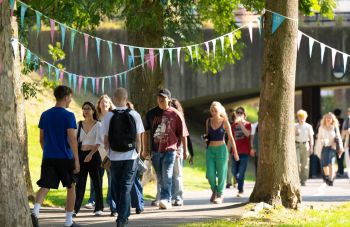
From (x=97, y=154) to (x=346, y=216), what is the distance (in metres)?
3.72

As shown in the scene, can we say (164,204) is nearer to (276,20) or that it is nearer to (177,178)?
(177,178)

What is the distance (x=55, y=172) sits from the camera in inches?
496

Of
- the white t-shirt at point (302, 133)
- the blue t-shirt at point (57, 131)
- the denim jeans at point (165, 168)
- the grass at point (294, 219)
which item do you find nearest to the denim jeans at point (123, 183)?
the blue t-shirt at point (57, 131)

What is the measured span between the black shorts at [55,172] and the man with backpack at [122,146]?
0.56 m

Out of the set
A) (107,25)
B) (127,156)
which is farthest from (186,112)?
(127,156)

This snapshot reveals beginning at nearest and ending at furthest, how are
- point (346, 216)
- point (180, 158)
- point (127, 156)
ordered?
point (127, 156)
point (346, 216)
point (180, 158)

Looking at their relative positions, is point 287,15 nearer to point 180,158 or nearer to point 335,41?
point 180,158

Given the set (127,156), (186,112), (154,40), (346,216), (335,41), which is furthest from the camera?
(186,112)

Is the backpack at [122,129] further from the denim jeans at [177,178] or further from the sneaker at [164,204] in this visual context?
the denim jeans at [177,178]

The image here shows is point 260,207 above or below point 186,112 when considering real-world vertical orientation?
below

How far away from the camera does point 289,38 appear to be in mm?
15188

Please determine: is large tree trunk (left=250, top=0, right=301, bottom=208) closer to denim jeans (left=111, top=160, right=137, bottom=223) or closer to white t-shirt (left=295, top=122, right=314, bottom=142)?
denim jeans (left=111, top=160, right=137, bottom=223)

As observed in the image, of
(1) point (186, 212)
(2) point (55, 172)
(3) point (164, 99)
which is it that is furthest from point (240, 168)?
(2) point (55, 172)

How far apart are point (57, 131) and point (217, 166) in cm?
506
